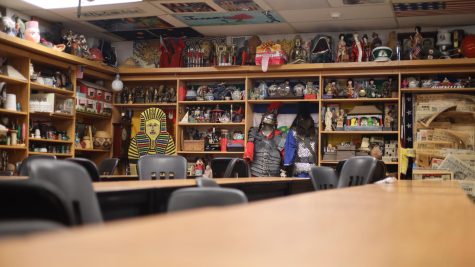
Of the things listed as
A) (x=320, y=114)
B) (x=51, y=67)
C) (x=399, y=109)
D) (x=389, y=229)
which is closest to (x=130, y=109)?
(x=51, y=67)

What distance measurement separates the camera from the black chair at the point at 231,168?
→ 517 centimetres

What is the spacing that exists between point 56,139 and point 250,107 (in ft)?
9.28

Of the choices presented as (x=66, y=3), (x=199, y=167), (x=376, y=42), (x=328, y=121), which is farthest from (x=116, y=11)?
(x=376, y=42)

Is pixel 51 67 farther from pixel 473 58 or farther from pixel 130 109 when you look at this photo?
pixel 473 58

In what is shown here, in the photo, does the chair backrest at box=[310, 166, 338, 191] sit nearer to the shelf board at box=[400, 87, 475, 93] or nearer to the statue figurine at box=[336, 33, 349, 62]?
the shelf board at box=[400, 87, 475, 93]

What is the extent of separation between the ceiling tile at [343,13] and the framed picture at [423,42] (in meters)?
0.66

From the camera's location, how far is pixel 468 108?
294 inches

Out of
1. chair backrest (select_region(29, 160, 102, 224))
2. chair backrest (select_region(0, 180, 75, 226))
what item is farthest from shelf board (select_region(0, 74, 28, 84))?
chair backrest (select_region(0, 180, 75, 226))

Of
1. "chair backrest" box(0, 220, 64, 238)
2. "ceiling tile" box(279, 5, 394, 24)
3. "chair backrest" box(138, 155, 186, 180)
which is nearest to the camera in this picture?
"chair backrest" box(0, 220, 64, 238)

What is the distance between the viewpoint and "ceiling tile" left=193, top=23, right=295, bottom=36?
8.09 meters

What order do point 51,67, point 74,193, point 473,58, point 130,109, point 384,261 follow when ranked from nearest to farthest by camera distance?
point 384,261 → point 74,193 → point 473,58 → point 51,67 → point 130,109

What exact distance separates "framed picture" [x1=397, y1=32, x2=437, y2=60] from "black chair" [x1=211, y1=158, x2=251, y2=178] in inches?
133

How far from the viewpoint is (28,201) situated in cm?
112

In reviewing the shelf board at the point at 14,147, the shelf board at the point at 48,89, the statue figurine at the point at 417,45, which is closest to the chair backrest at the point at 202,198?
the shelf board at the point at 14,147
